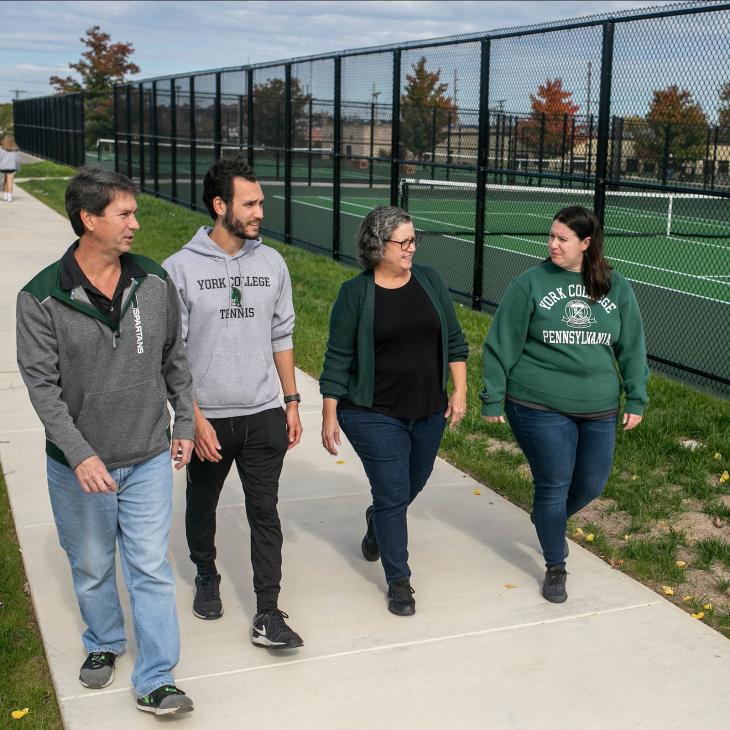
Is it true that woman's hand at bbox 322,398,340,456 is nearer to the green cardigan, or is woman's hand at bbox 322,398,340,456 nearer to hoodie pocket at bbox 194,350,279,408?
the green cardigan

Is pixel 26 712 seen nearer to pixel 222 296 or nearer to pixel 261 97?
pixel 222 296

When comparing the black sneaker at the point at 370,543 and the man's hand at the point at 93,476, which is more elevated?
the man's hand at the point at 93,476

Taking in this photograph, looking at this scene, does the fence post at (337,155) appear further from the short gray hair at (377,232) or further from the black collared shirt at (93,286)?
the black collared shirt at (93,286)

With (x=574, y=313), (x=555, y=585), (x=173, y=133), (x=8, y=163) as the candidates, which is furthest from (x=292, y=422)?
(x=8, y=163)

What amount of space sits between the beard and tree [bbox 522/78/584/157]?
1096 centimetres

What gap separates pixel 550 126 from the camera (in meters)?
20.8

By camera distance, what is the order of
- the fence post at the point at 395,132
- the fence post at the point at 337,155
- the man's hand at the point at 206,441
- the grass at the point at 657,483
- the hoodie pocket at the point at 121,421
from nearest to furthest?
1. the hoodie pocket at the point at 121,421
2. the man's hand at the point at 206,441
3. the grass at the point at 657,483
4. the fence post at the point at 395,132
5. the fence post at the point at 337,155

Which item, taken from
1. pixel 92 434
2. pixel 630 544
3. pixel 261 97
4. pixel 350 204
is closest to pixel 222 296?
pixel 92 434

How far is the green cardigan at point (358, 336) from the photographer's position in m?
4.72

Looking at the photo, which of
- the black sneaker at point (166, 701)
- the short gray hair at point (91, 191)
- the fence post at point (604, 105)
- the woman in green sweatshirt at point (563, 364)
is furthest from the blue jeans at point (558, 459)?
the fence post at point (604, 105)

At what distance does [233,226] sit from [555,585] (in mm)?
2103

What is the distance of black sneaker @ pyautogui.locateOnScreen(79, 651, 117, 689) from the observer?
4188 millimetres

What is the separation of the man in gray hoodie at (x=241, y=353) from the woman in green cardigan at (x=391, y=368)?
0.29 metres

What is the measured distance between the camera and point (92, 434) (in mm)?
3803
